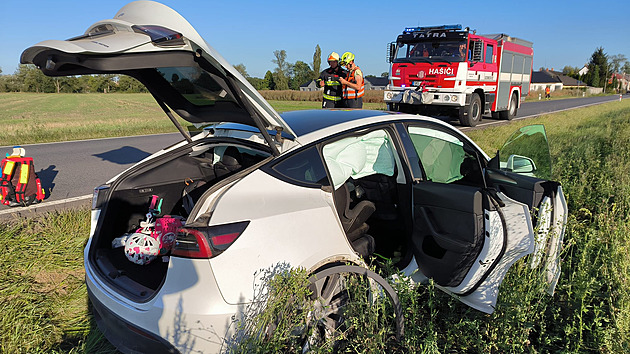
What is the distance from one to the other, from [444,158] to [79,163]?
24.4 feet

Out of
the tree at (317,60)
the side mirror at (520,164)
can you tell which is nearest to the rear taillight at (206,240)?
the side mirror at (520,164)

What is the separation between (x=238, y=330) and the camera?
2107 millimetres

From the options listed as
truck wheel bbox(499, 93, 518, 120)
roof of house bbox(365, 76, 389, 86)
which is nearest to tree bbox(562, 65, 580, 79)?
roof of house bbox(365, 76, 389, 86)

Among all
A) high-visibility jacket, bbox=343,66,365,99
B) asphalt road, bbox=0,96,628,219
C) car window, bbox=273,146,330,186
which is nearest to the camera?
car window, bbox=273,146,330,186

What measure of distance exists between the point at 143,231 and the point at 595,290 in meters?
3.15

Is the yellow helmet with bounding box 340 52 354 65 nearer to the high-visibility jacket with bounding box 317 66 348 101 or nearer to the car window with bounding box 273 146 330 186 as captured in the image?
the high-visibility jacket with bounding box 317 66 348 101

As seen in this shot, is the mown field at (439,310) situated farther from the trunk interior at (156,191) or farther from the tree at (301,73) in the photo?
the tree at (301,73)

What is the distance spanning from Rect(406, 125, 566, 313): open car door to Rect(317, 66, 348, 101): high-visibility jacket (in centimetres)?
540

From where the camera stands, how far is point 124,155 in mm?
9469

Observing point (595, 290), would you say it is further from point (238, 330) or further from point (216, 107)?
point (216, 107)

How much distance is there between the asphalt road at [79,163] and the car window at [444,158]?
4.40 m

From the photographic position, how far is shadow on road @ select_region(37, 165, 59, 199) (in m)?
6.27

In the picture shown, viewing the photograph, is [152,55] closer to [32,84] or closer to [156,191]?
[156,191]

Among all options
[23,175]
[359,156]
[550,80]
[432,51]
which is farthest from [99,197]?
[550,80]
